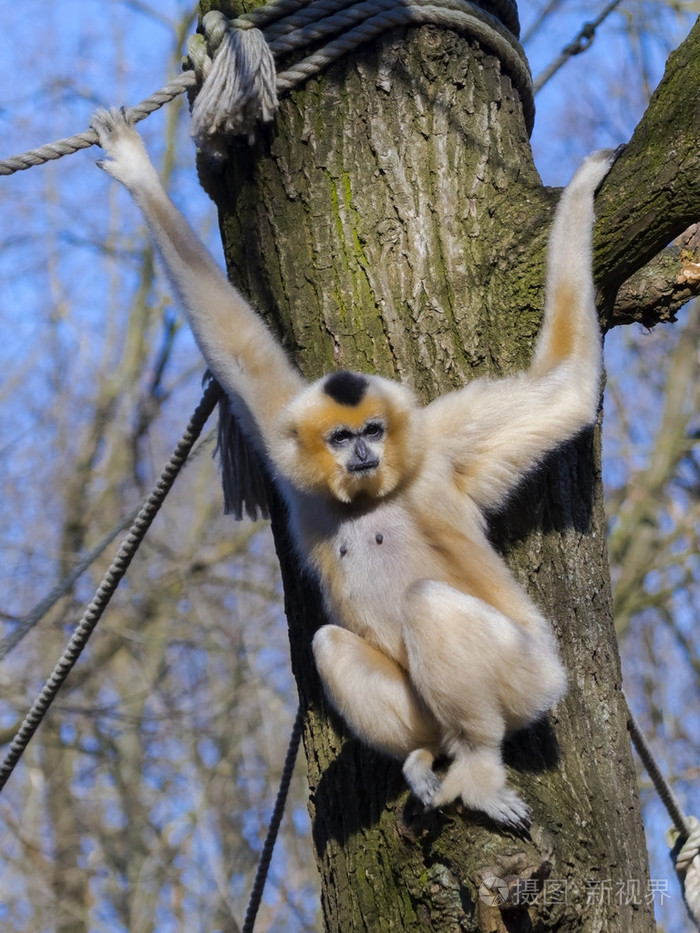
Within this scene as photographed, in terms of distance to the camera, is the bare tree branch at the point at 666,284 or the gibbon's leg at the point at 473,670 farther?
the bare tree branch at the point at 666,284

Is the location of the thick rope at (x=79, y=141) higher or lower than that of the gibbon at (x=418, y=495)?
higher

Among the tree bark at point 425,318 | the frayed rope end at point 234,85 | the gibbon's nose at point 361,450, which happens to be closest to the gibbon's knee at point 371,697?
the tree bark at point 425,318

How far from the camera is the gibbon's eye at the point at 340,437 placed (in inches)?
148

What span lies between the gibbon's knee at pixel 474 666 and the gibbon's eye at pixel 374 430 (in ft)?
2.21

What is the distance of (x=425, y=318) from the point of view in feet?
11.6

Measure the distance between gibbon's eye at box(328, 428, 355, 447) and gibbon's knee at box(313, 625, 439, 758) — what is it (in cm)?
73

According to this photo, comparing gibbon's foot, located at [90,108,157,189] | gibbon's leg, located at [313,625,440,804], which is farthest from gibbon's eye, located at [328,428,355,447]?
gibbon's foot, located at [90,108,157,189]

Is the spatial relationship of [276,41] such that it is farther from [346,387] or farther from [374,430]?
[374,430]

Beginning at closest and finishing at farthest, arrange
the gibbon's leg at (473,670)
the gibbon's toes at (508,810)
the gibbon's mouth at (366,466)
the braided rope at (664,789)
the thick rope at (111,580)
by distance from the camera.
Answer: the gibbon's toes at (508,810) → the gibbon's leg at (473,670) → the gibbon's mouth at (366,466) → the thick rope at (111,580) → the braided rope at (664,789)

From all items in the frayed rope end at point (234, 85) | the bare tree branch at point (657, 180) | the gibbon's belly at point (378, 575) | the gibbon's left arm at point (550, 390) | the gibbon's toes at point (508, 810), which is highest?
the frayed rope end at point (234, 85)

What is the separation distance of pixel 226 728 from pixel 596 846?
444 inches

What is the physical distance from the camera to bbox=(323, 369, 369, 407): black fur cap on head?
11.5 feet

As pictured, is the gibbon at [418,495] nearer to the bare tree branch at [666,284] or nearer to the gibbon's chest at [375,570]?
the gibbon's chest at [375,570]

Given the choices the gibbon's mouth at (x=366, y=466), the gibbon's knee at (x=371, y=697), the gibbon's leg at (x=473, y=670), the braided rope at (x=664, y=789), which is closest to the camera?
the gibbon's leg at (x=473, y=670)
